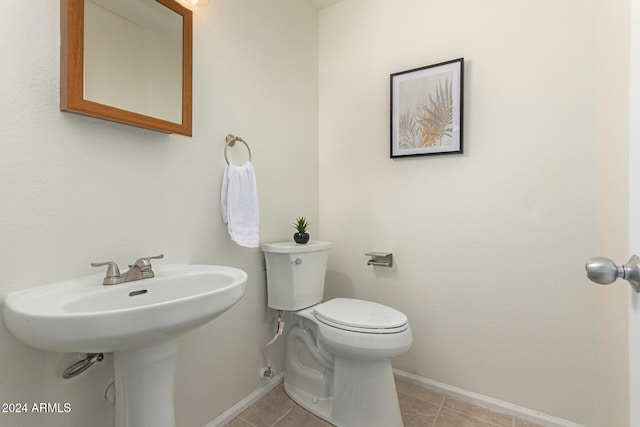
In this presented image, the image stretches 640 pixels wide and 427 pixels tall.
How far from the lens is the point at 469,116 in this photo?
1567mm

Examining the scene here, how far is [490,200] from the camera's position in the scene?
151cm

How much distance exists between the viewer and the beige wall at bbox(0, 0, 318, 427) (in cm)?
83

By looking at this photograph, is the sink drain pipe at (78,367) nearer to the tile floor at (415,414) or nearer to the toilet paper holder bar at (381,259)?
the tile floor at (415,414)

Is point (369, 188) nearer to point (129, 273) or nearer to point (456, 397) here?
point (456, 397)

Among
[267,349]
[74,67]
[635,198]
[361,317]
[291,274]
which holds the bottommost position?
[267,349]

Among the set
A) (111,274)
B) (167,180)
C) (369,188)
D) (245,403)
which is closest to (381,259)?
(369,188)

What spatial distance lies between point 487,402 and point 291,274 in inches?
46.8

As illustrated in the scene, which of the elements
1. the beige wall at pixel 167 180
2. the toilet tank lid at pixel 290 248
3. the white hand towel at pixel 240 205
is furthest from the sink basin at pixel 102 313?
the toilet tank lid at pixel 290 248

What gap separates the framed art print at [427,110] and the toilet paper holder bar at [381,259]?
1.91 feet

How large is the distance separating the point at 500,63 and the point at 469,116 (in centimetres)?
28

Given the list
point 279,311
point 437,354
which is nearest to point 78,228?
point 279,311

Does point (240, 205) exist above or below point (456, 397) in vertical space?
above

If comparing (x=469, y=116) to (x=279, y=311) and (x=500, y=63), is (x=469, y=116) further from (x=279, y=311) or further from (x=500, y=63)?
(x=279, y=311)

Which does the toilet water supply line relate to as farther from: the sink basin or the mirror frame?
the mirror frame
